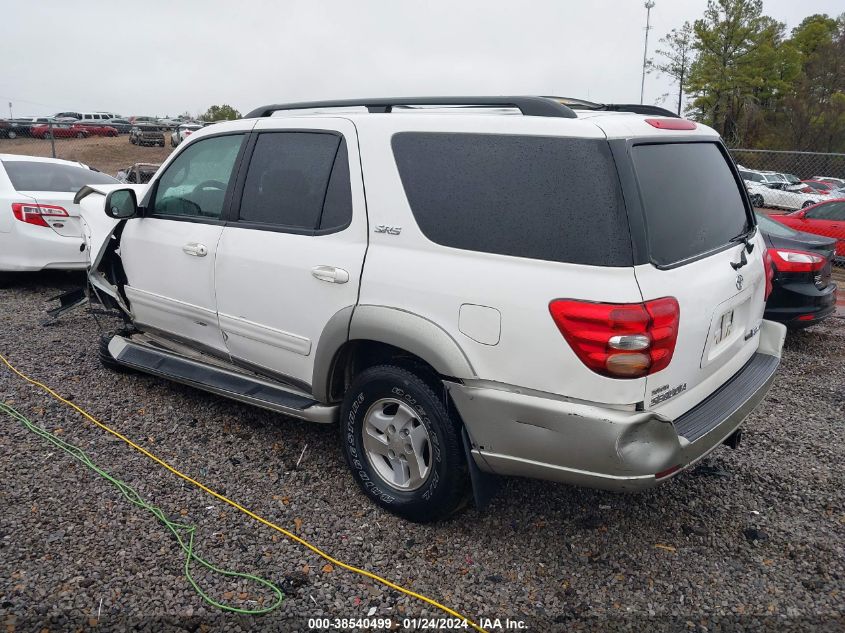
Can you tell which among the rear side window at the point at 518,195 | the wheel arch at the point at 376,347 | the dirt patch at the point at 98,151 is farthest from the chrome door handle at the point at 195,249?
the dirt patch at the point at 98,151

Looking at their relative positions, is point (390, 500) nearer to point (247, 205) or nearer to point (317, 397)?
point (317, 397)

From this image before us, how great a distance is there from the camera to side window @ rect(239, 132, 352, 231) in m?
3.26

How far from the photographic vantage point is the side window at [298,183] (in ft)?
10.7

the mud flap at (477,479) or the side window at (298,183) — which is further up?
the side window at (298,183)

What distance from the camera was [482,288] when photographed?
8.71 feet

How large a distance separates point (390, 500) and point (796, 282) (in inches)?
185

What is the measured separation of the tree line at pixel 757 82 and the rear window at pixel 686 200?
4171cm

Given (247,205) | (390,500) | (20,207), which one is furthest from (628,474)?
(20,207)

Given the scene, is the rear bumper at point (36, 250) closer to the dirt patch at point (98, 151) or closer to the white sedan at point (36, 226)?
the white sedan at point (36, 226)

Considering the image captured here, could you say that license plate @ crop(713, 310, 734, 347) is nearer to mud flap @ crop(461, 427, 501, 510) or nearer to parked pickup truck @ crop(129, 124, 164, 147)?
mud flap @ crop(461, 427, 501, 510)

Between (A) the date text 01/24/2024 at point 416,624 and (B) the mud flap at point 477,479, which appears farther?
(B) the mud flap at point 477,479

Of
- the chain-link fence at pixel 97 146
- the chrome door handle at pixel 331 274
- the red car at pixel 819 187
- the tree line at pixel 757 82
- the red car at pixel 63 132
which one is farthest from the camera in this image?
the tree line at pixel 757 82

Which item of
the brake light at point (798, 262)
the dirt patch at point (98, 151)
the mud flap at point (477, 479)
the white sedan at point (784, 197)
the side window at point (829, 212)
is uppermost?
the dirt patch at point (98, 151)

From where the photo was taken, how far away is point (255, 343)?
3.68 meters
